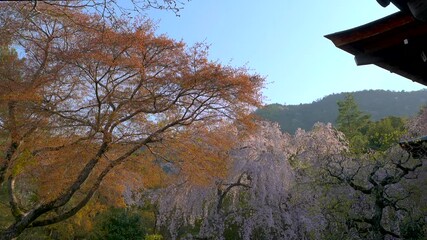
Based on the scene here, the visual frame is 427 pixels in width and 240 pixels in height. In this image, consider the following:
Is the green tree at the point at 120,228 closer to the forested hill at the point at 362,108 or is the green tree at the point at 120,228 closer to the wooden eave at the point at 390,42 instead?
the wooden eave at the point at 390,42

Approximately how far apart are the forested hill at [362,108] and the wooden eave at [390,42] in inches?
2014

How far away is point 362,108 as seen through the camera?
6412cm

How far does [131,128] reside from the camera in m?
11.2

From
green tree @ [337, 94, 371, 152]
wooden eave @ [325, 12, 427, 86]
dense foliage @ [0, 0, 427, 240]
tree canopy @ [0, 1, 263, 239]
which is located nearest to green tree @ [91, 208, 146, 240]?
dense foliage @ [0, 0, 427, 240]

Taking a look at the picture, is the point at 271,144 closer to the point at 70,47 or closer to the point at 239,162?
the point at 239,162

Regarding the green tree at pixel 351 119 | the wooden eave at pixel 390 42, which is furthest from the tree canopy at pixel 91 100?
the green tree at pixel 351 119

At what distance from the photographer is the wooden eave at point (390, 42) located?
8.03 feet

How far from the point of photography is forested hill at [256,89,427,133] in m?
57.4

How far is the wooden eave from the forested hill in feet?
168

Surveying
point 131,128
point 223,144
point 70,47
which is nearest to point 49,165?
point 131,128

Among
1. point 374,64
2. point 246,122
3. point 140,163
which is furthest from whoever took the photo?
point 140,163

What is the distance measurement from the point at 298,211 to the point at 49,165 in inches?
301

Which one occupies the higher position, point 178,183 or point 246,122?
point 246,122

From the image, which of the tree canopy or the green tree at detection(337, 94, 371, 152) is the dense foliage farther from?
the green tree at detection(337, 94, 371, 152)
